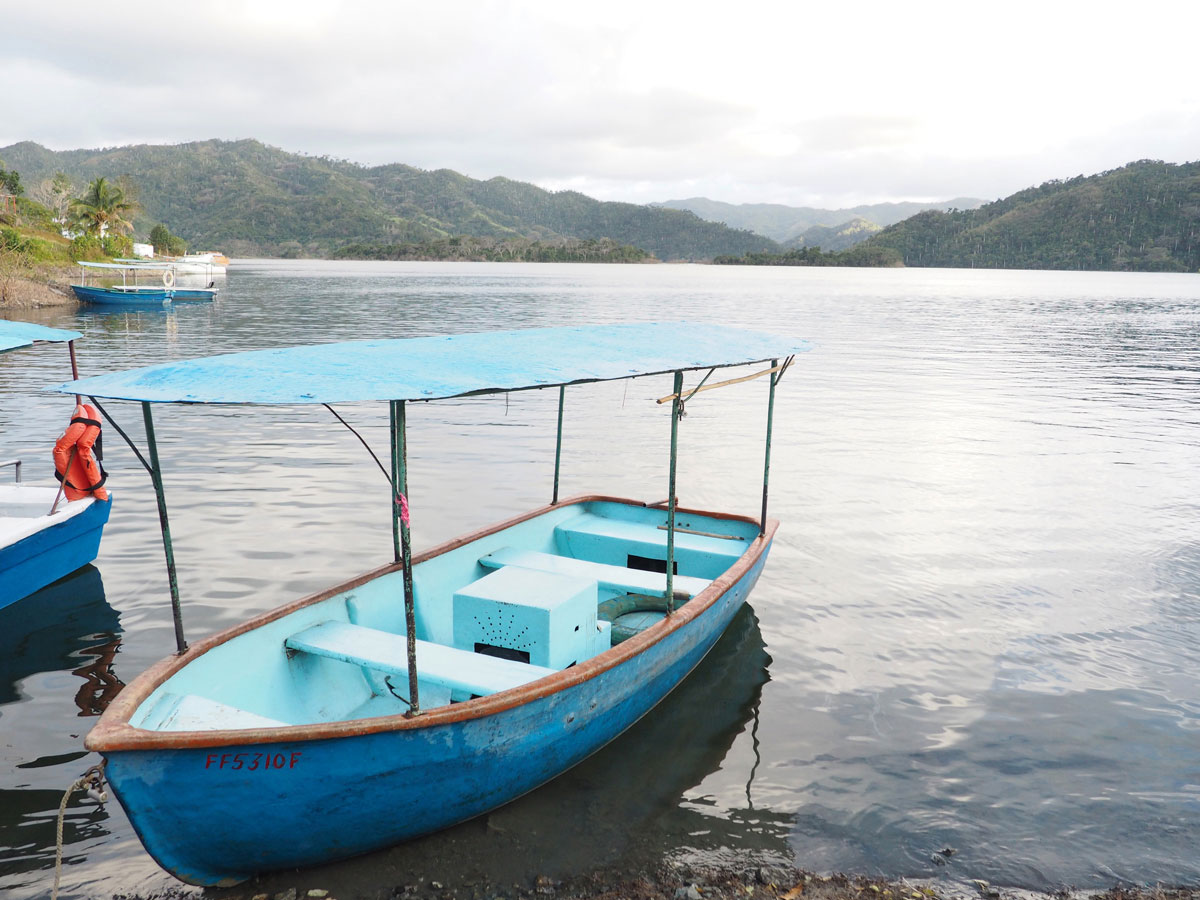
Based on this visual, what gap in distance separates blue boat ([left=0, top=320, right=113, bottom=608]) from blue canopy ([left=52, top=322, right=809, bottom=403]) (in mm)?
3958

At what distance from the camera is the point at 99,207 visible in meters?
69.0

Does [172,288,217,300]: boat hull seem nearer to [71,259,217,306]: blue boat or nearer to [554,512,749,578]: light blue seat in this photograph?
[71,259,217,306]: blue boat

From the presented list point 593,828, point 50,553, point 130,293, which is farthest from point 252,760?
point 130,293

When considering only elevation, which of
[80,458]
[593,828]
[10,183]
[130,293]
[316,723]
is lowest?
[593,828]

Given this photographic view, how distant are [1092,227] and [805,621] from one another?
172 meters


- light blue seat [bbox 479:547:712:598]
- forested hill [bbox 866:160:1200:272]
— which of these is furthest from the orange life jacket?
forested hill [bbox 866:160:1200:272]

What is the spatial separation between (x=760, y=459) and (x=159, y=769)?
15.3 metres

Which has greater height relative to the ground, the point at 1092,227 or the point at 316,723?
the point at 1092,227

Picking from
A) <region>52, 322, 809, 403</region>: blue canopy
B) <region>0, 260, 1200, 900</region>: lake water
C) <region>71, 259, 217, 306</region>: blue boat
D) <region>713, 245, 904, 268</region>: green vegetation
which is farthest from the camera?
<region>713, 245, 904, 268</region>: green vegetation

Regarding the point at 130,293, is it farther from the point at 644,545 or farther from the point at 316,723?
the point at 316,723

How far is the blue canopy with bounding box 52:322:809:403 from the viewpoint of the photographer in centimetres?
497

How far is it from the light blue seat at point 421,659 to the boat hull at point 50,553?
4880 mm

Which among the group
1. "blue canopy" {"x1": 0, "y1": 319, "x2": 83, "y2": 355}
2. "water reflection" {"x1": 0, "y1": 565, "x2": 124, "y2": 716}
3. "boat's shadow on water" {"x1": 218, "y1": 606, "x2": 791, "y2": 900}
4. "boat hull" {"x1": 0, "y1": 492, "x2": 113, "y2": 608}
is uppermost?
"blue canopy" {"x1": 0, "y1": 319, "x2": 83, "y2": 355}

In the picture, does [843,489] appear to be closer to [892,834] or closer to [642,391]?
[892,834]
